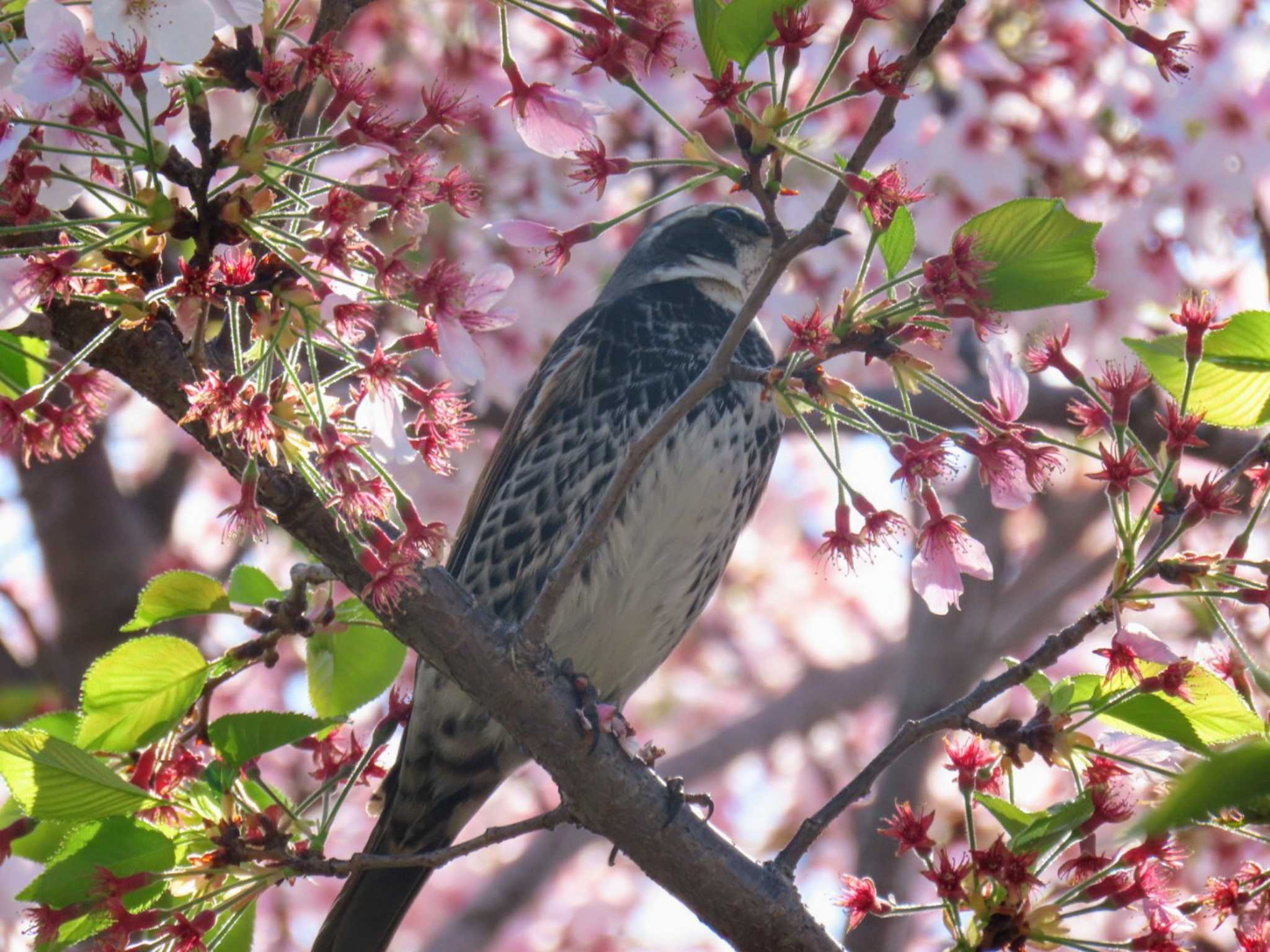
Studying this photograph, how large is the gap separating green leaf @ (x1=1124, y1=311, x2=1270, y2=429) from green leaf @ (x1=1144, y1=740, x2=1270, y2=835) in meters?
1.01

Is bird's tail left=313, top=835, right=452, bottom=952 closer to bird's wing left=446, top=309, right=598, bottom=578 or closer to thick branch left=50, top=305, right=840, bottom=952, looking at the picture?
bird's wing left=446, top=309, right=598, bottom=578

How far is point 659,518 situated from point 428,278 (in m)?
1.55

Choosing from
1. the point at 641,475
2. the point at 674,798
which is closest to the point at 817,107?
the point at 674,798

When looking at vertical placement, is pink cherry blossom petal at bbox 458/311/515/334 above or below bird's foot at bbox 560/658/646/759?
above

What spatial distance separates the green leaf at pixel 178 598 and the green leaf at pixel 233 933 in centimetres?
48

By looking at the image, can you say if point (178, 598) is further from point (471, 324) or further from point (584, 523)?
point (584, 523)

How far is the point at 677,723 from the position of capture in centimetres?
929

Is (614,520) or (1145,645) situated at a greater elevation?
(614,520)

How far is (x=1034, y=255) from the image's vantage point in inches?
77.4

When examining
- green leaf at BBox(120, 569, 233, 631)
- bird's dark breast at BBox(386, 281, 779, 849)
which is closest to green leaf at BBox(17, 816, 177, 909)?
green leaf at BBox(120, 569, 233, 631)

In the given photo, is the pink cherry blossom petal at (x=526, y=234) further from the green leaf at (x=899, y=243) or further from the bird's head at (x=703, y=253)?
the bird's head at (x=703, y=253)

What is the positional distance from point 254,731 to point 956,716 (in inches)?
42.0

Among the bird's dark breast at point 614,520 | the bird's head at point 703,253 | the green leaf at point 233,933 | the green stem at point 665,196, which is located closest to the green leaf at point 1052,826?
the green stem at point 665,196

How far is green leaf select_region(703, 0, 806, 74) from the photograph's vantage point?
70.7 inches
